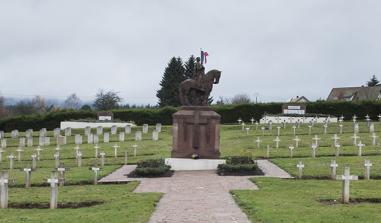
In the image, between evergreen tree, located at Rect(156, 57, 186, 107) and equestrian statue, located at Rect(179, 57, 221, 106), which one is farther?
evergreen tree, located at Rect(156, 57, 186, 107)

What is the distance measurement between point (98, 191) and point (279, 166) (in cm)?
1002

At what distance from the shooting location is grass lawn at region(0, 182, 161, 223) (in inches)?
487

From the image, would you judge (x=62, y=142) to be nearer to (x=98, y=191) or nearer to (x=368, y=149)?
(x=368, y=149)

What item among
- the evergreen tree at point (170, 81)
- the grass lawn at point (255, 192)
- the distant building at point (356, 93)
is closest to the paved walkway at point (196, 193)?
the grass lawn at point (255, 192)

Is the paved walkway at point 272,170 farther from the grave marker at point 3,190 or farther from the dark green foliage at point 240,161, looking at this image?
the grave marker at point 3,190

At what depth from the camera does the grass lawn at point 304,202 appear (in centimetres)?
1215

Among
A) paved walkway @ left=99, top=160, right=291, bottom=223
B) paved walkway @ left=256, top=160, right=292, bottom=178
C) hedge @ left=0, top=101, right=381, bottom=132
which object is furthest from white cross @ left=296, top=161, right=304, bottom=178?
hedge @ left=0, top=101, right=381, bottom=132

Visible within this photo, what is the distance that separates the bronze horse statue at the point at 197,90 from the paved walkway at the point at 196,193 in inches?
147

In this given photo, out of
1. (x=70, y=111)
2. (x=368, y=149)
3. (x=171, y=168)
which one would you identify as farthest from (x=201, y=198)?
(x=70, y=111)

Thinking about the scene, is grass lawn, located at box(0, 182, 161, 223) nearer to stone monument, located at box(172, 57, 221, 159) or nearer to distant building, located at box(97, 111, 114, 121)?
stone monument, located at box(172, 57, 221, 159)

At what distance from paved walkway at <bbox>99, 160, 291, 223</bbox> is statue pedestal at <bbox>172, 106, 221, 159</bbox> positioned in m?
1.71

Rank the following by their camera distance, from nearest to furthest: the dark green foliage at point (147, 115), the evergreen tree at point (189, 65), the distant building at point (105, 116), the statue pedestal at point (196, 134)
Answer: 1. the statue pedestal at point (196, 134)
2. the distant building at point (105, 116)
3. the dark green foliage at point (147, 115)
4. the evergreen tree at point (189, 65)

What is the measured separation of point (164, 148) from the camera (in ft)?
121

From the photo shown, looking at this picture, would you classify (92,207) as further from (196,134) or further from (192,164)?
(196,134)
